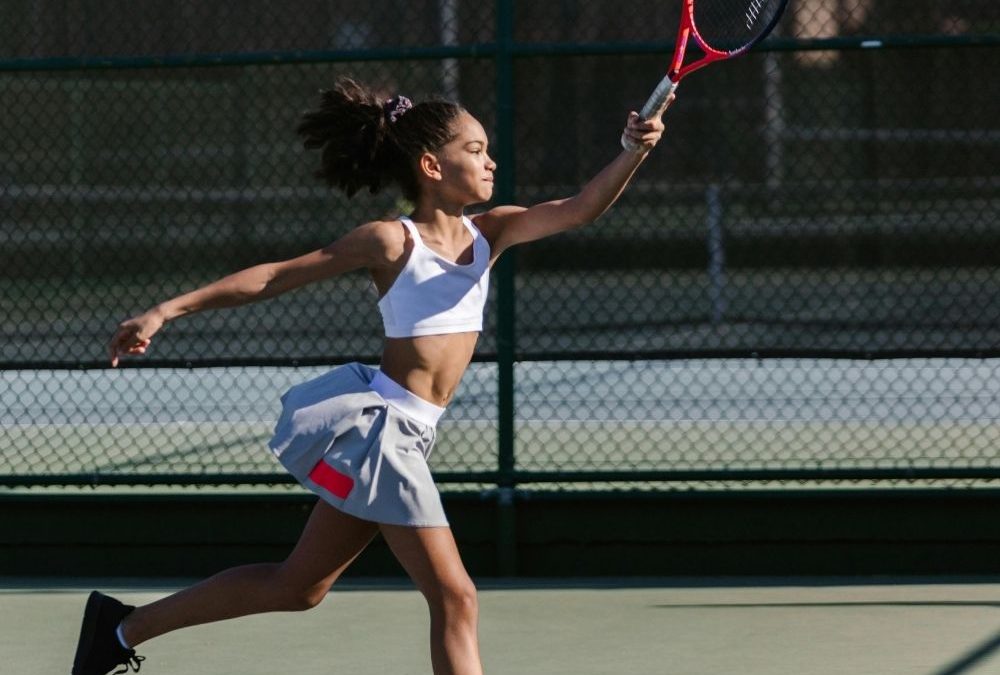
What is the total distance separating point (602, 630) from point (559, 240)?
24.0 feet

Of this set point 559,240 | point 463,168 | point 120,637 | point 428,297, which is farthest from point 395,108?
point 559,240

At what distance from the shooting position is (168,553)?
591cm

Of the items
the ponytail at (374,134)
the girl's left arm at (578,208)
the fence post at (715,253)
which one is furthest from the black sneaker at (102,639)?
the fence post at (715,253)

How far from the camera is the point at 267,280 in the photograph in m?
3.80

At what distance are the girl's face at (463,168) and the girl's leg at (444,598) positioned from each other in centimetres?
77

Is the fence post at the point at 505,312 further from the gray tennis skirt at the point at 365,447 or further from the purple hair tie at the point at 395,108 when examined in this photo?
the gray tennis skirt at the point at 365,447

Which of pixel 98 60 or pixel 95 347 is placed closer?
pixel 98 60

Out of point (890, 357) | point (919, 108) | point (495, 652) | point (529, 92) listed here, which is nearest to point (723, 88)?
point (919, 108)

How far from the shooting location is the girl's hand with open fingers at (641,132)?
376cm

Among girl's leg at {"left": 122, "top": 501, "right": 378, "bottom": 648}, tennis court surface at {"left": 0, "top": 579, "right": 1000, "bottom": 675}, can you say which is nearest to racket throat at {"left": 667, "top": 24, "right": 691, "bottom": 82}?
girl's leg at {"left": 122, "top": 501, "right": 378, "bottom": 648}

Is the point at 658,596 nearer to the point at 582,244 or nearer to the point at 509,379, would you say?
the point at 509,379

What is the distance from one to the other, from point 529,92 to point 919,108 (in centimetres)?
336

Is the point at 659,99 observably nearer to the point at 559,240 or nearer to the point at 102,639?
the point at 102,639

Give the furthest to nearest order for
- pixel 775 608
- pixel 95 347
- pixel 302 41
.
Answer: pixel 302 41
pixel 95 347
pixel 775 608
